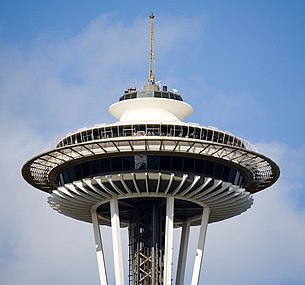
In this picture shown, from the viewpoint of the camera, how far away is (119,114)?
11556 cm

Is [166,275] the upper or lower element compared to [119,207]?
lower

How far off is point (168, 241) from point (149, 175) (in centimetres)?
770

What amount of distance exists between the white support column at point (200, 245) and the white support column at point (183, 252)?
16.1 ft

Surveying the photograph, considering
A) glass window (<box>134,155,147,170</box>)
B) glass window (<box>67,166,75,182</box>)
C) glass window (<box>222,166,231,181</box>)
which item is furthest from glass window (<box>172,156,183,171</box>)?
glass window (<box>67,166,75,182</box>)

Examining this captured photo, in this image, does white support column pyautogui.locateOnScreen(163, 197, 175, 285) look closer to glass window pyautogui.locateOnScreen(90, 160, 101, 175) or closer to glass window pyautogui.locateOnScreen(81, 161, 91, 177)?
glass window pyautogui.locateOnScreen(90, 160, 101, 175)

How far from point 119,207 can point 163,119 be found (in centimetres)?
1036

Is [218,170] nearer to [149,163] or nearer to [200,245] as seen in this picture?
[149,163]

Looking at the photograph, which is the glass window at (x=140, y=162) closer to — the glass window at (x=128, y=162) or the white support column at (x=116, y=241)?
the glass window at (x=128, y=162)

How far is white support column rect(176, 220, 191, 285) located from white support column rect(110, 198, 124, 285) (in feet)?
30.3

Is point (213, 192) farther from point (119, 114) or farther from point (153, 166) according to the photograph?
point (119, 114)

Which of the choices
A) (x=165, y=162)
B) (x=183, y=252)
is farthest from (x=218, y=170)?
(x=183, y=252)

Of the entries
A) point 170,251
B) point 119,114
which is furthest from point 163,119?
point 170,251

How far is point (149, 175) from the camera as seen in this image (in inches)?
4156

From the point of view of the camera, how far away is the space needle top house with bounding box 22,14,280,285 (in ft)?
347
